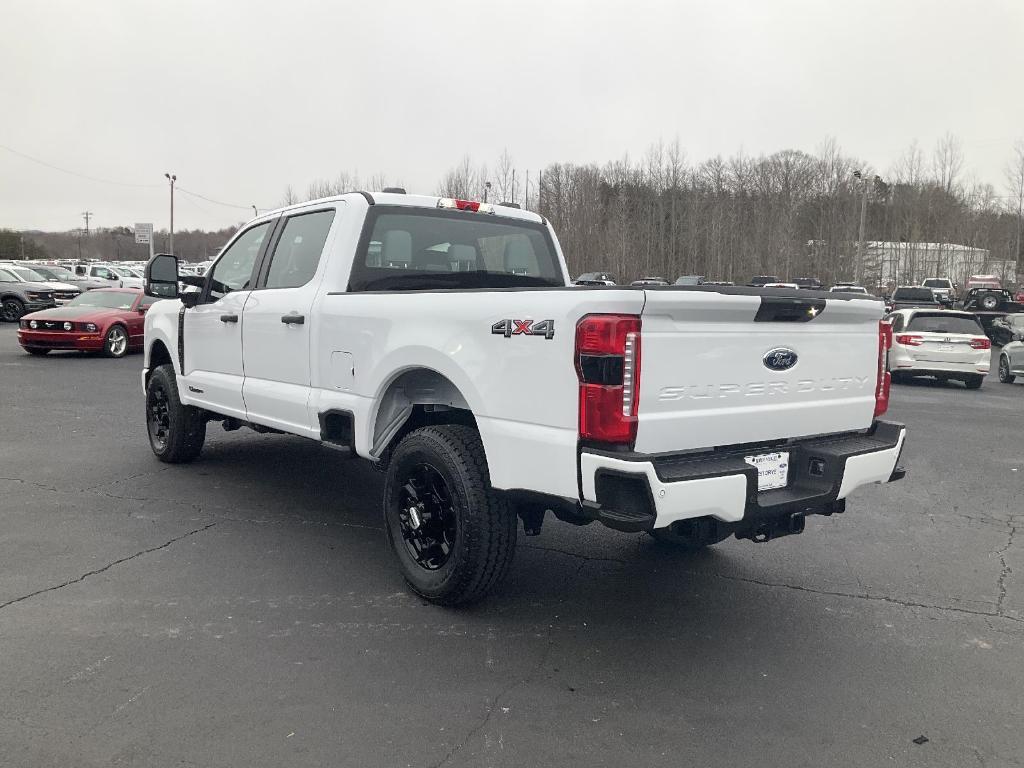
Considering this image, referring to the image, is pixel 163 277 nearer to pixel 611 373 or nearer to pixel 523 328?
pixel 523 328

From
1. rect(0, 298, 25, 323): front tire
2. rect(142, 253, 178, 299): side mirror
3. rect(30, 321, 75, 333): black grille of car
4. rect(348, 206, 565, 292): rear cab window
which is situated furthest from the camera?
rect(0, 298, 25, 323): front tire

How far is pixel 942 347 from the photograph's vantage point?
1566cm

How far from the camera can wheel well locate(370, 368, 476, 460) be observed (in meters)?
4.36

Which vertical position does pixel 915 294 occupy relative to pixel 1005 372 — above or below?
above

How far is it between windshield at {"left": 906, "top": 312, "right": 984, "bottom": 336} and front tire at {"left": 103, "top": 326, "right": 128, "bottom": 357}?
52.5ft

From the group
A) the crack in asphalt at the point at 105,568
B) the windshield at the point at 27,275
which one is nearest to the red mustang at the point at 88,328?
the windshield at the point at 27,275

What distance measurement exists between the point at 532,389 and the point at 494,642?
1.22 metres

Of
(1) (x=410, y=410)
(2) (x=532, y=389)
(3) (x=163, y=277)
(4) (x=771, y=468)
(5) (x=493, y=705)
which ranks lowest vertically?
(5) (x=493, y=705)

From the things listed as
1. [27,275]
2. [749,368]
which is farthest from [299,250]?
[27,275]

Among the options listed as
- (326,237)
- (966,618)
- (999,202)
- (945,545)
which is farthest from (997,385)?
(999,202)

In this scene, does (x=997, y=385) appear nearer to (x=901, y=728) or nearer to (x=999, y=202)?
(x=901, y=728)

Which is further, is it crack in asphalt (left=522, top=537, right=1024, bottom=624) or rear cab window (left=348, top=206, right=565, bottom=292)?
rear cab window (left=348, top=206, right=565, bottom=292)

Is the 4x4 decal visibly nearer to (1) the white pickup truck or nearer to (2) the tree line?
(1) the white pickup truck

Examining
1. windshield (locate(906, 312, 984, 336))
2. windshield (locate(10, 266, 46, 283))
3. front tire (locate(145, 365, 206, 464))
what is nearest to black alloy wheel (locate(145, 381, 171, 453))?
front tire (locate(145, 365, 206, 464))
